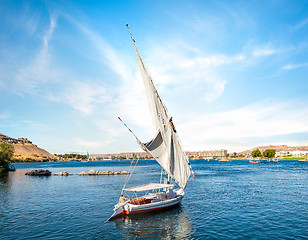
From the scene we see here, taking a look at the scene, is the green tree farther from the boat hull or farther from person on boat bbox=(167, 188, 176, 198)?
person on boat bbox=(167, 188, 176, 198)

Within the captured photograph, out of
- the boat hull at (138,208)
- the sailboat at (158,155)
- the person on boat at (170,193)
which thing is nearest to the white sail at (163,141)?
the sailboat at (158,155)

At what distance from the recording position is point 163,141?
30.6 metres

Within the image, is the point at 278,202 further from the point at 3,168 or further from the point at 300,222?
the point at 3,168

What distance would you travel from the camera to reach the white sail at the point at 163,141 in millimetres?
29125

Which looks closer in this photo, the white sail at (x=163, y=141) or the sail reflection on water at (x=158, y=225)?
the sail reflection on water at (x=158, y=225)

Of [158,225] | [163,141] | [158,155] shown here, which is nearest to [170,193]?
[158,155]

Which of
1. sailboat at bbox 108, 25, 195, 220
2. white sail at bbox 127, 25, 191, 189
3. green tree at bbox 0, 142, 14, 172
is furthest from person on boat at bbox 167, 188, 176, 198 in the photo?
green tree at bbox 0, 142, 14, 172

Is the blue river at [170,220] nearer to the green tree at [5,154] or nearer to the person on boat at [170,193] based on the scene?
the person on boat at [170,193]

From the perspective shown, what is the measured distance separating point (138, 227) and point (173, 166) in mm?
10142

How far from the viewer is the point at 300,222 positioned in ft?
84.7

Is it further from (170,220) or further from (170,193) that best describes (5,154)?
(170,220)

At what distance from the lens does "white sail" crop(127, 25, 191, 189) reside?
2912 cm

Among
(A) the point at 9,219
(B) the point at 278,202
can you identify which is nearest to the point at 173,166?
(B) the point at 278,202

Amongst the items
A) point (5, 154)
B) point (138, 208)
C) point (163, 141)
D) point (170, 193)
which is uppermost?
point (163, 141)
